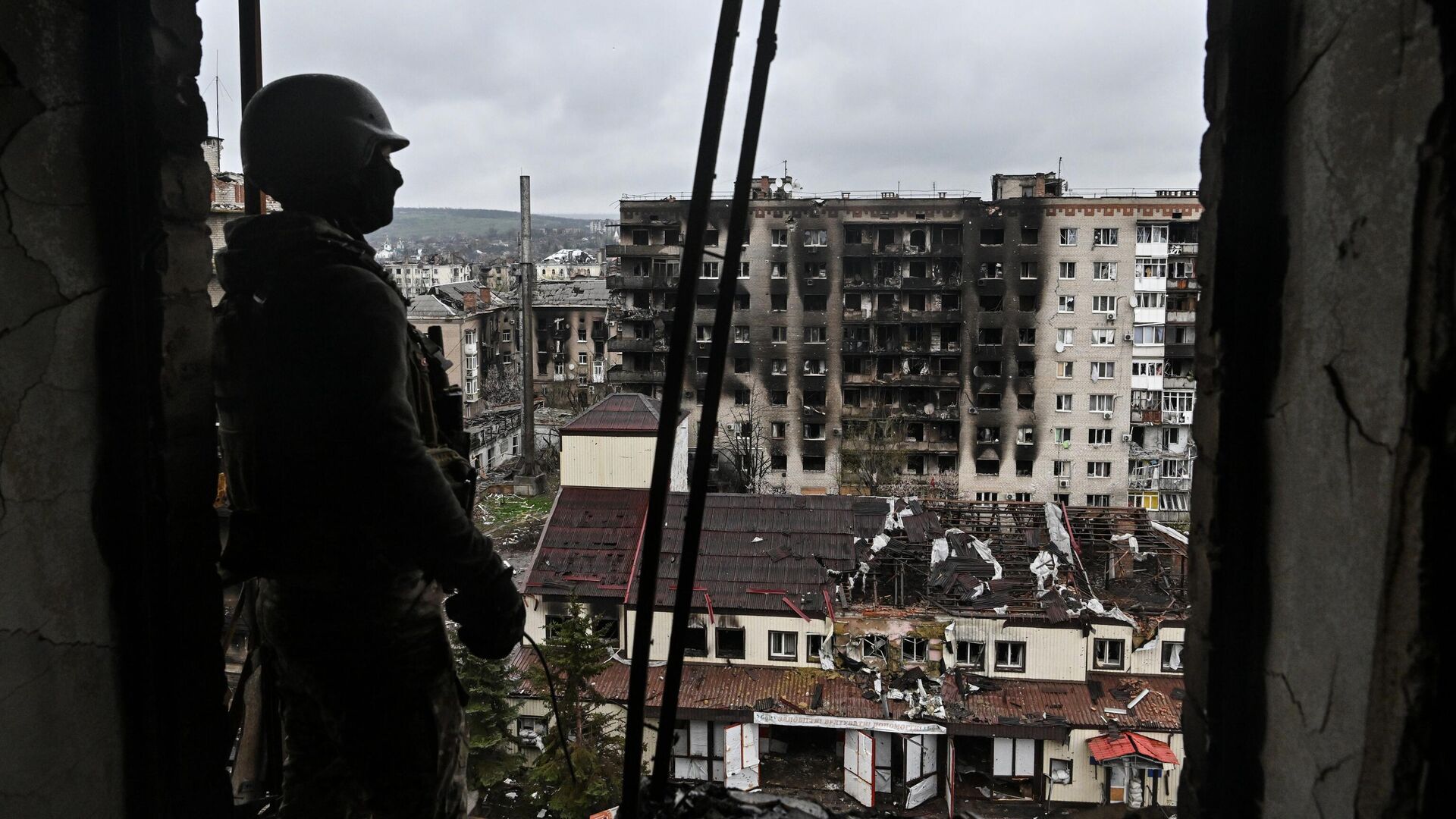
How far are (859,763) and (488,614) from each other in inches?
395

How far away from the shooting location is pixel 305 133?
1.84 metres

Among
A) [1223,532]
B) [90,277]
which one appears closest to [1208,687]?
[1223,532]

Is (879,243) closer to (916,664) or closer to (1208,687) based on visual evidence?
(916,664)

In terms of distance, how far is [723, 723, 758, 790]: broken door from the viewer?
10617 millimetres

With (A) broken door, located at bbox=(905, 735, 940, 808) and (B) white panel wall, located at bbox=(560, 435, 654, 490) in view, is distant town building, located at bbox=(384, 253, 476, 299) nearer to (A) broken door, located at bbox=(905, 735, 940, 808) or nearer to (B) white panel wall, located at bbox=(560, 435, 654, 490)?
(B) white panel wall, located at bbox=(560, 435, 654, 490)

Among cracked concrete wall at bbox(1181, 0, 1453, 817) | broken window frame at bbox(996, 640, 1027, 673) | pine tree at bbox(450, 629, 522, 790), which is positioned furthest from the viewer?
broken window frame at bbox(996, 640, 1027, 673)

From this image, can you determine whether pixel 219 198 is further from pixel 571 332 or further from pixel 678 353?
pixel 571 332

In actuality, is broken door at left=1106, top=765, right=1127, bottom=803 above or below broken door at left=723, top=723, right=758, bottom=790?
below

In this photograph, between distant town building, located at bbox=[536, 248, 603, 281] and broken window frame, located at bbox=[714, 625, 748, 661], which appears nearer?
broken window frame, located at bbox=[714, 625, 748, 661]

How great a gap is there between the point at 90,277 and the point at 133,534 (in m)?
0.48

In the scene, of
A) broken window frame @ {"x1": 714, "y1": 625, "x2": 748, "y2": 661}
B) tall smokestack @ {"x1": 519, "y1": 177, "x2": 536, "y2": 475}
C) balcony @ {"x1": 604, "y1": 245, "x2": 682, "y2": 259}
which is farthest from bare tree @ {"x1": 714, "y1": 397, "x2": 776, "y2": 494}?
broken window frame @ {"x1": 714, "y1": 625, "x2": 748, "y2": 661}

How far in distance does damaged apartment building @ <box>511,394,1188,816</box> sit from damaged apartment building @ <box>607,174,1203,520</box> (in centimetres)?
931

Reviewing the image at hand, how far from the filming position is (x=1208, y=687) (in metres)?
1.82

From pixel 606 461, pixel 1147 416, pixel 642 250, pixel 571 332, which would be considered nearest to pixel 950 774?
pixel 606 461
